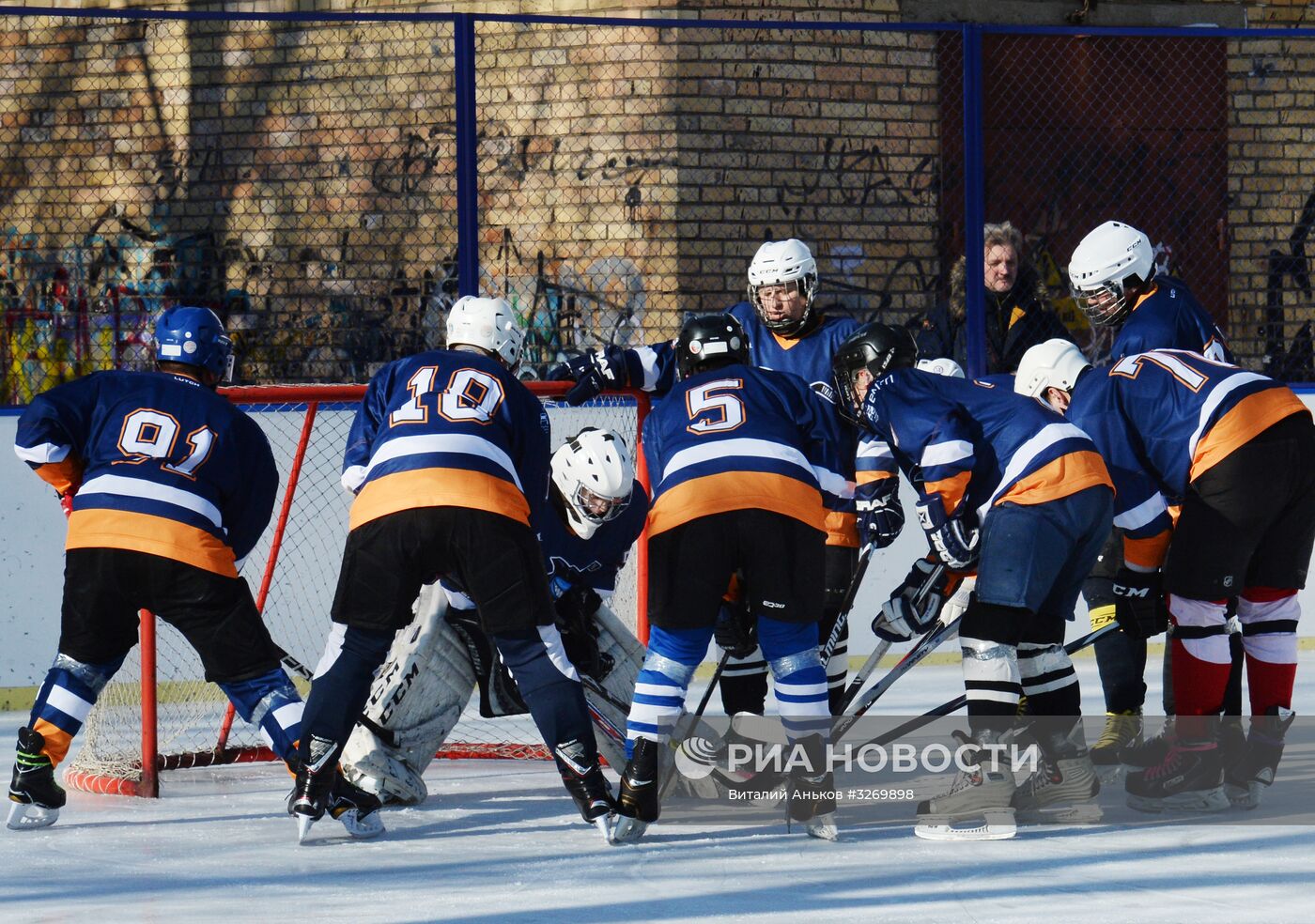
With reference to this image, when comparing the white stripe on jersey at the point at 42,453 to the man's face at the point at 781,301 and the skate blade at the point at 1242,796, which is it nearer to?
the man's face at the point at 781,301

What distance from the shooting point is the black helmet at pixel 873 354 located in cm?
461

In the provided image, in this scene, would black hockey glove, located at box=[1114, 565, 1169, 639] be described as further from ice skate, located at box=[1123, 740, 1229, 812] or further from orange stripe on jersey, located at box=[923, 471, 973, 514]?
orange stripe on jersey, located at box=[923, 471, 973, 514]

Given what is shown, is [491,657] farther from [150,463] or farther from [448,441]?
[150,463]

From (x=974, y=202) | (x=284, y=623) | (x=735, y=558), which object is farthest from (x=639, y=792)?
(x=974, y=202)

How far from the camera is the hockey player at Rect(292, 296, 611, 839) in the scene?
4.29 m

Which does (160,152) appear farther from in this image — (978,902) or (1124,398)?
(978,902)

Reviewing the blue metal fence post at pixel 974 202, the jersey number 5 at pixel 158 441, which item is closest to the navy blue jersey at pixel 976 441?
the jersey number 5 at pixel 158 441

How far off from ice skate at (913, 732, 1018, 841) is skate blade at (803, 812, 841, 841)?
22 centimetres

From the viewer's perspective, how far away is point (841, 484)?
510 centimetres

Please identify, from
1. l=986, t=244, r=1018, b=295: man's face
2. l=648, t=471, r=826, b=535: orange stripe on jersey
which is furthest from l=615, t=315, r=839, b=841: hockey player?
l=986, t=244, r=1018, b=295: man's face

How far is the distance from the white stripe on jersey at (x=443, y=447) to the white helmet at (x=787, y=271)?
127 cm

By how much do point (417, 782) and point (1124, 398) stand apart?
212cm

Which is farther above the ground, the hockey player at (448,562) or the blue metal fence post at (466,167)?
the blue metal fence post at (466,167)

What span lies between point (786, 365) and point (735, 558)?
1134 millimetres
